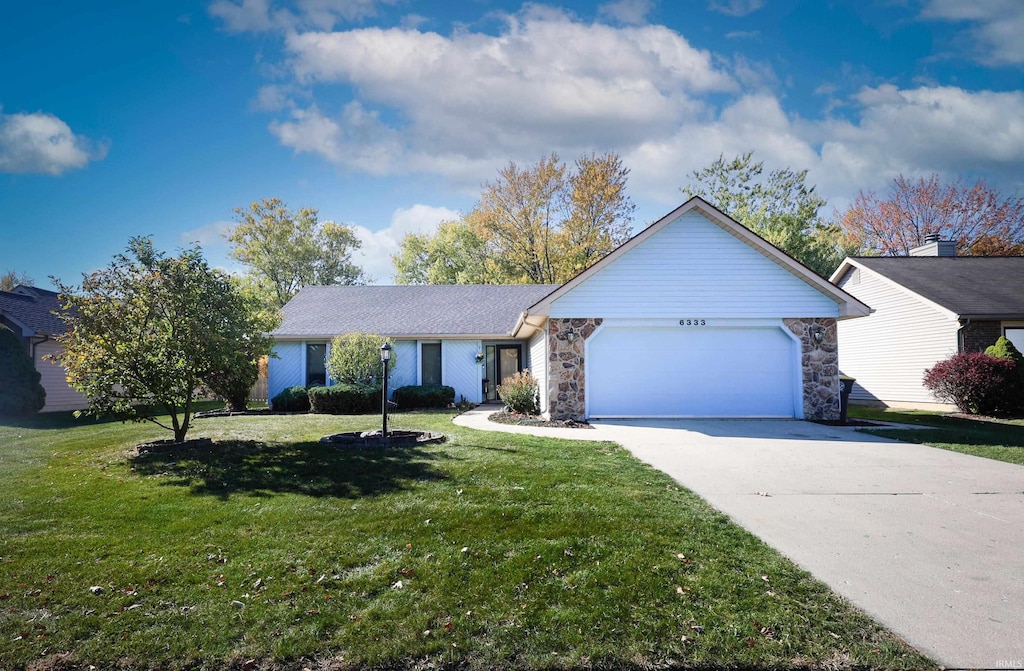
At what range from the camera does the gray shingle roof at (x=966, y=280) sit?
1656 centimetres

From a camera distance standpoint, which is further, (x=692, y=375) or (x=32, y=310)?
(x=32, y=310)

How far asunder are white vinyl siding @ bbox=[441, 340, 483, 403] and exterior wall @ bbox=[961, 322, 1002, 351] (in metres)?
15.6

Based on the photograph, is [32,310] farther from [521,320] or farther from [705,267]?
[705,267]

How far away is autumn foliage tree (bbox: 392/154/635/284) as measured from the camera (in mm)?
30406

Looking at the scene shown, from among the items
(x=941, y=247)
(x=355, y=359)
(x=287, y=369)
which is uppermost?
(x=941, y=247)

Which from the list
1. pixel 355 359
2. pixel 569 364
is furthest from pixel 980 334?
pixel 355 359

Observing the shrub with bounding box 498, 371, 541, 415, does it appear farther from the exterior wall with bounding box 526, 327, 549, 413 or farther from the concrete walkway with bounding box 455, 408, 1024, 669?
the concrete walkway with bounding box 455, 408, 1024, 669

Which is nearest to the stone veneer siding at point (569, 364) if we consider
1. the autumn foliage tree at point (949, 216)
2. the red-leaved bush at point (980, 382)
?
the red-leaved bush at point (980, 382)

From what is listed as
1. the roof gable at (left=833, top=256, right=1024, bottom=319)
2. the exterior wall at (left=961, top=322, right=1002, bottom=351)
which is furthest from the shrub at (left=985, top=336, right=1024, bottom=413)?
the exterior wall at (left=961, top=322, right=1002, bottom=351)

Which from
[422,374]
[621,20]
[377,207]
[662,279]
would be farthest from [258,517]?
[377,207]

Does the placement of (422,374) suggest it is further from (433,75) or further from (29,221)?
(29,221)

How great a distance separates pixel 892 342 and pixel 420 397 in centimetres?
1677

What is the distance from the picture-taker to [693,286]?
44.0 feet

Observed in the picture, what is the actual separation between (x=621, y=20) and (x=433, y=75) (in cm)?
459
